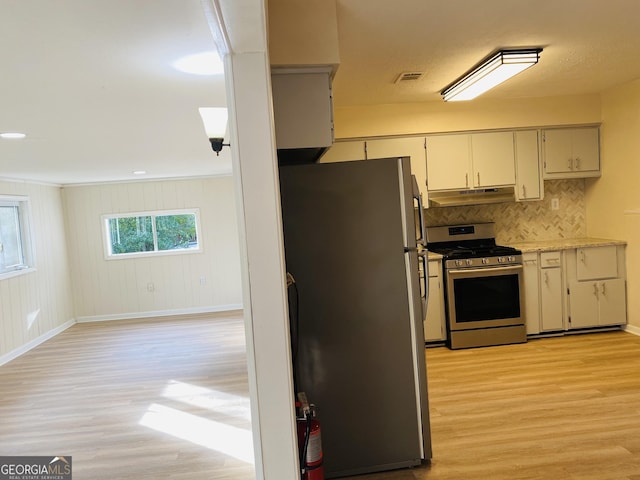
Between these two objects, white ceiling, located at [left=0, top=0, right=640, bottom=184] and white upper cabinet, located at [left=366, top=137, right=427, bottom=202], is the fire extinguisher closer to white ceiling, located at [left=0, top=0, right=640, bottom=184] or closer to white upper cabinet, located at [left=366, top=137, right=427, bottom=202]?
white ceiling, located at [left=0, top=0, right=640, bottom=184]

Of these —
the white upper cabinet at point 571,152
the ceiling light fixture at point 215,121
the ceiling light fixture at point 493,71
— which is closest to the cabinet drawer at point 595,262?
the white upper cabinet at point 571,152

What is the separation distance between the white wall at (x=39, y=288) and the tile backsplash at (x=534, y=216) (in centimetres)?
521

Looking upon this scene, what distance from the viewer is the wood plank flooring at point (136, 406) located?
9.77 ft

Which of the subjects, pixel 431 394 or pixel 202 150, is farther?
pixel 202 150

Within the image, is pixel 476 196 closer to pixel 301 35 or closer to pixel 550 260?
pixel 550 260

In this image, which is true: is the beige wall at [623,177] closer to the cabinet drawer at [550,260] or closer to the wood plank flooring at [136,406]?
the cabinet drawer at [550,260]

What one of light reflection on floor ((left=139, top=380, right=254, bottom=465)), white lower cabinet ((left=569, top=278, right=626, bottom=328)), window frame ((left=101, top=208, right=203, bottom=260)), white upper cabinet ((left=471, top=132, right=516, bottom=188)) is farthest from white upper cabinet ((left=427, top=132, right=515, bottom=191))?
window frame ((left=101, top=208, right=203, bottom=260))

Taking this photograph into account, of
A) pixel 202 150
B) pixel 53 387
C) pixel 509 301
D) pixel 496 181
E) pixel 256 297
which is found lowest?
pixel 53 387

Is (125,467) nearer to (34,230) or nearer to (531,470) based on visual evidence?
(531,470)

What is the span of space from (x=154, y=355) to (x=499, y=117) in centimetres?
456

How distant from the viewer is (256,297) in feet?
5.21

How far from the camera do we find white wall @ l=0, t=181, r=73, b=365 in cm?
595

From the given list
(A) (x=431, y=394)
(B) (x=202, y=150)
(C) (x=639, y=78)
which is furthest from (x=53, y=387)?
(C) (x=639, y=78)

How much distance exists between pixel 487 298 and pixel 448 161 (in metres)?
1.36
